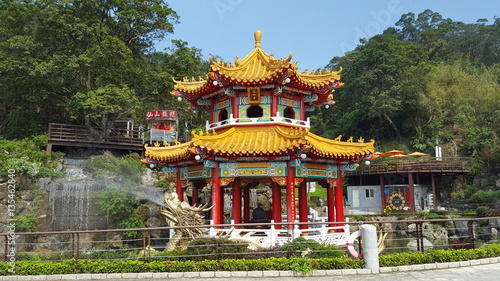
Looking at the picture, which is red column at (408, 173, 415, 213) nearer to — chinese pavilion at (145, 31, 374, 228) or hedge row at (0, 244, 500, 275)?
chinese pavilion at (145, 31, 374, 228)

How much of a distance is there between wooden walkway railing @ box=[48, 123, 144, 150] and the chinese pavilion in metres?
16.1

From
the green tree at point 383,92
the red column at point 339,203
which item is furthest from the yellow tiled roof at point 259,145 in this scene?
the green tree at point 383,92

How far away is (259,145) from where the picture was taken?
14914 millimetres

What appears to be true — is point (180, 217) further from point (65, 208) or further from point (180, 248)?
point (65, 208)

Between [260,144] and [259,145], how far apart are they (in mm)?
108

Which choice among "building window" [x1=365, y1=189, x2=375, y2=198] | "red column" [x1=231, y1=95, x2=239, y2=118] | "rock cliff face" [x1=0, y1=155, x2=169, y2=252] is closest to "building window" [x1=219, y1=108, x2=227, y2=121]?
"red column" [x1=231, y1=95, x2=239, y2=118]

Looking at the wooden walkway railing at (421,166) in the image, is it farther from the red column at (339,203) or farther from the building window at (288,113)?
the building window at (288,113)

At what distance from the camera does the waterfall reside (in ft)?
74.4

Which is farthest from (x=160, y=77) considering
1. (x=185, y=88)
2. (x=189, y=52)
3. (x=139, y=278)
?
(x=139, y=278)

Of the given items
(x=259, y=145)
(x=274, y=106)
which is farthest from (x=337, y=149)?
(x=259, y=145)

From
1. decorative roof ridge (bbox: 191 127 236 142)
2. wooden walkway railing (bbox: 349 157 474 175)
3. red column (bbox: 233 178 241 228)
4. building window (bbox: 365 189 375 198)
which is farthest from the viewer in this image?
building window (bbox: 365 189 375 198)

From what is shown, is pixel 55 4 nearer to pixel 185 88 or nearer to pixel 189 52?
pixel 189 52

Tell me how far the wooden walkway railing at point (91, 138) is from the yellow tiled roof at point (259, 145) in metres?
16.4

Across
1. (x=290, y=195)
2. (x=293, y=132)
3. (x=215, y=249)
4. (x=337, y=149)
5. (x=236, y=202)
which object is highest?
(x=293, y=132)
